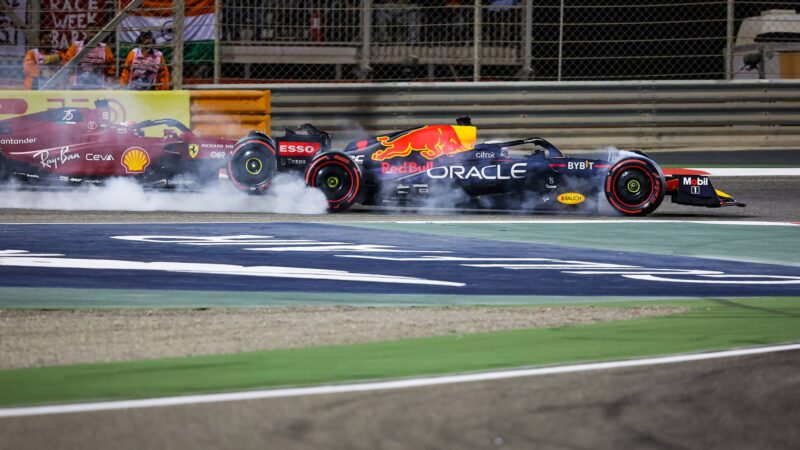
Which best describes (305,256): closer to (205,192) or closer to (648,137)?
(205,192)

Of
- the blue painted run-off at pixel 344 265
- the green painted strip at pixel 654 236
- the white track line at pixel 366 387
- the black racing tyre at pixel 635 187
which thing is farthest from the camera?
the black racing tyre at pixel 635 187

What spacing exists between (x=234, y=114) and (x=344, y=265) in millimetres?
7949

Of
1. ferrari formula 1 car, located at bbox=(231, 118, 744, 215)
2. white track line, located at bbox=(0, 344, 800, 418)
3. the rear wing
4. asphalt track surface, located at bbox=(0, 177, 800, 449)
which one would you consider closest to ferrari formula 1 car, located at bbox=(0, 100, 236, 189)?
ferrari formula 1 car, located at bbox=(231, 118, 744, 215)

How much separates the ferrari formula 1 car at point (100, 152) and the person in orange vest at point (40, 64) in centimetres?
268

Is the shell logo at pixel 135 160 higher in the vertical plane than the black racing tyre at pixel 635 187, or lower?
higher

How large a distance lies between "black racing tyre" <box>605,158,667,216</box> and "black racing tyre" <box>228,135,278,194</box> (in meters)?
3.75

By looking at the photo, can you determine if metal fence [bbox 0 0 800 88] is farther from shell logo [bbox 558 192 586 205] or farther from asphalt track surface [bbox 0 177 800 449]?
asphalt track surface [bbox 0 177 800 449]

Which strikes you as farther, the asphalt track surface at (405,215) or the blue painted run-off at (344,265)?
the asphalt track surface at (405,215)

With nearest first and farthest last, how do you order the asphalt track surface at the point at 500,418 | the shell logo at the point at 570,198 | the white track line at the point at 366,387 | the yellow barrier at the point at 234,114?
the asphalt track surface at the point at 500,418 < the white track line at the point at 366,387 < the shell logo at the point at 570,198 < the yellow barrier at the point at 234,114

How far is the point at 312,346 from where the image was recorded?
6090mm

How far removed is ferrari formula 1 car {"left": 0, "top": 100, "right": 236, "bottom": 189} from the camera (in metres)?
13.4

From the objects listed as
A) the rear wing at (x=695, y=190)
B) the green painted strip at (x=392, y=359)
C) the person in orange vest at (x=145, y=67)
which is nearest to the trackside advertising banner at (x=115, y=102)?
the person in orange vest at (x=145, y=67)

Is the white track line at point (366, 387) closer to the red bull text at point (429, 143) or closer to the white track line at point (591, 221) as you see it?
the white track line at point (591, 221)

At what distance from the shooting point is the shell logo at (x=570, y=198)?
12.6 m
